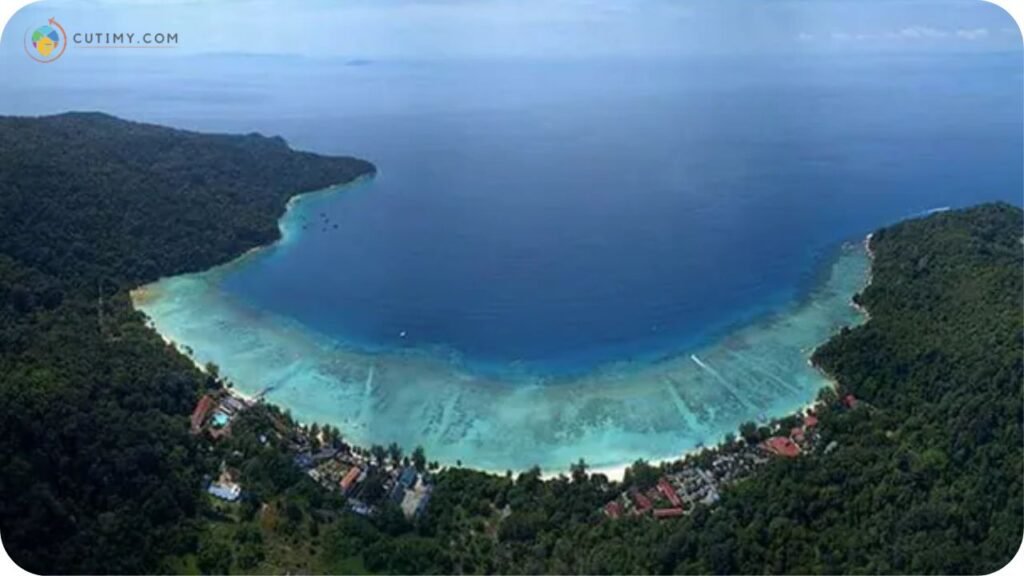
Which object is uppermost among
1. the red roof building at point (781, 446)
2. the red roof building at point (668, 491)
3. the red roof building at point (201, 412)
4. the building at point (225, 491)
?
the red roof building at point (781, 446)

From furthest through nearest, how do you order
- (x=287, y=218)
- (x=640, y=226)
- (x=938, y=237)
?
1. (x=287, y=218)
2. (x=640, y=226)
3. (x=938, y=237)

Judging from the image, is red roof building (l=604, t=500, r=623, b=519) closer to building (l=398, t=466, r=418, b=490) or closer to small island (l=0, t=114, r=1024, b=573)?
small island (l=0, t=114, r=1024, b=573)

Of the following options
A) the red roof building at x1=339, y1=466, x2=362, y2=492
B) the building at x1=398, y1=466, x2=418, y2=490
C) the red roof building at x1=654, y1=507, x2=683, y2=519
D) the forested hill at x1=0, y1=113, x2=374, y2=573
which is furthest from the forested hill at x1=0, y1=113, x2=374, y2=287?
the red roof building at x1=654, y1=507, x2=683, y2=519

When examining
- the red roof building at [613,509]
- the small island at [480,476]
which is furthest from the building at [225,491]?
the red roof building at [613,509]

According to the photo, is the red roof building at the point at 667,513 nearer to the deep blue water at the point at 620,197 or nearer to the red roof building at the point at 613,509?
the red roof building at the point at 613,509

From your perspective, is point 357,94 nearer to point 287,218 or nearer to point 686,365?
point 287,218

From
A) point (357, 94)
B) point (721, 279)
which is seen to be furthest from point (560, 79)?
point (721, 279)

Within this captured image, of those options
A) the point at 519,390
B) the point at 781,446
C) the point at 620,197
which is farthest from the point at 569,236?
the point at 781,446
